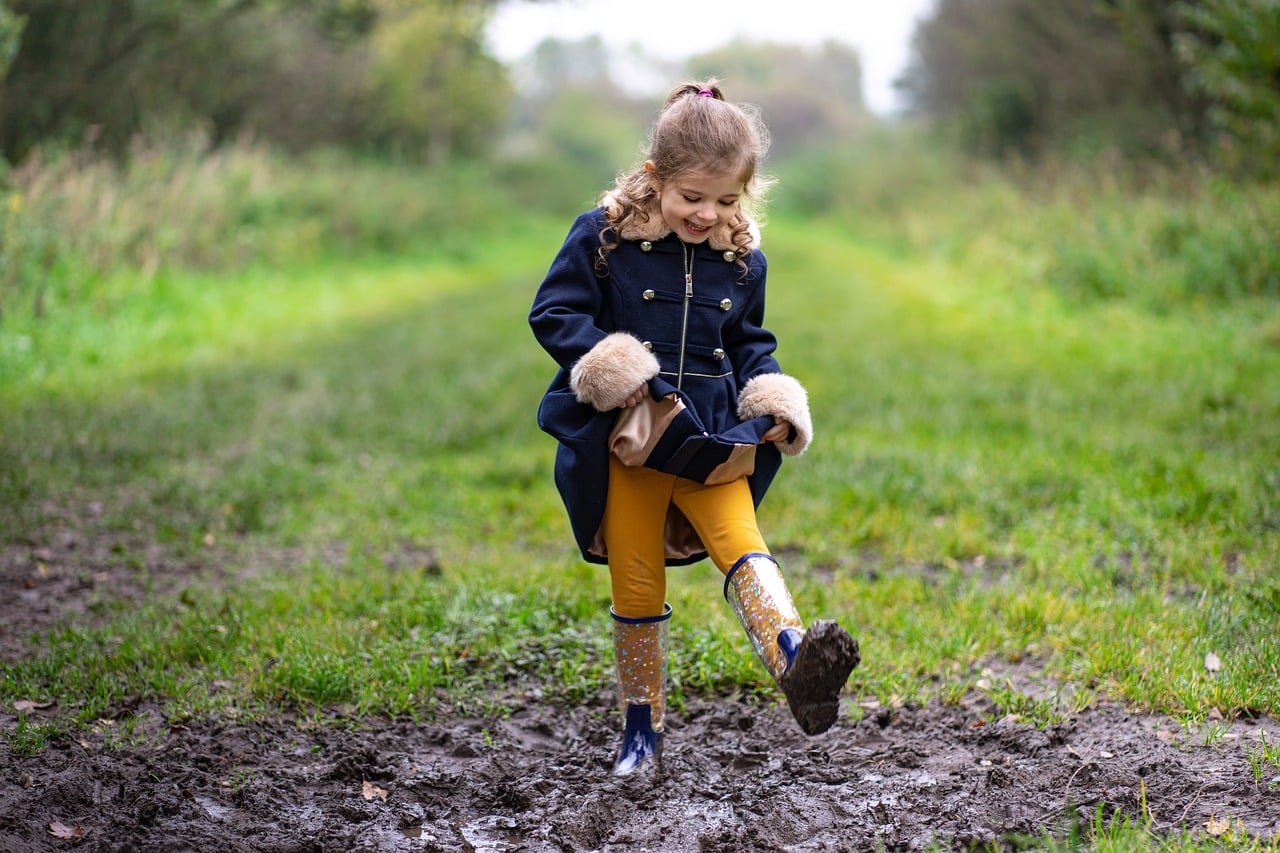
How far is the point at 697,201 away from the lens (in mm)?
3047

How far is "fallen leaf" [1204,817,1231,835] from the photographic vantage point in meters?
2.62

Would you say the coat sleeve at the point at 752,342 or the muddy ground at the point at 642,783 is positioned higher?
the coat sleeve at the point at 752,342

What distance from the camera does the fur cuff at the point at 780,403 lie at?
10.2ft

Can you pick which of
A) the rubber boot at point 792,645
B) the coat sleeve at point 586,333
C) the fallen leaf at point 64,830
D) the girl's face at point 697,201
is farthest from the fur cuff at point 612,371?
the fallen leaf at point 64,830

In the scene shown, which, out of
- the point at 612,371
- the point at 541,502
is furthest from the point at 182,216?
the point at 612,371

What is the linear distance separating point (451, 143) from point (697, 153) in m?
28.0

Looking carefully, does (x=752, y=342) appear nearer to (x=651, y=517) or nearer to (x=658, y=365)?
(x=658, y=365)

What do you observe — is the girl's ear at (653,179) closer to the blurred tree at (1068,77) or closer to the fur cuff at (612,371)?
the fur cuff at (612,371)

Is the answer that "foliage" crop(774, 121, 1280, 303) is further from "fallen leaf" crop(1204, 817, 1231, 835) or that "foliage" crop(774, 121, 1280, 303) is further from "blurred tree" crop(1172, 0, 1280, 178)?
"fallen leaf" crop(1204, 817, 1231, 835)

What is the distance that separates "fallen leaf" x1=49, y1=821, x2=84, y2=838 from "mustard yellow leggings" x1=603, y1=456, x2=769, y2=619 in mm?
1398

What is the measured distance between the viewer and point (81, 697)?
3574mm

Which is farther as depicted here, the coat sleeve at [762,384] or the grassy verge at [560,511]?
the grassy verge at [560,511]

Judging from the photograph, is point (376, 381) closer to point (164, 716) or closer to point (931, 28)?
point (164, 716)

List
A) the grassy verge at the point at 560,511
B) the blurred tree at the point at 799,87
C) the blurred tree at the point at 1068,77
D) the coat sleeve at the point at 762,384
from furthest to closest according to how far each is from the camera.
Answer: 1. the blurred tree at the point at 799,87
2. the blurred tree at the point at 1068,77
3. the grassy verge at the point at 560,511
4. the coat sleeve at the point at 762,384
